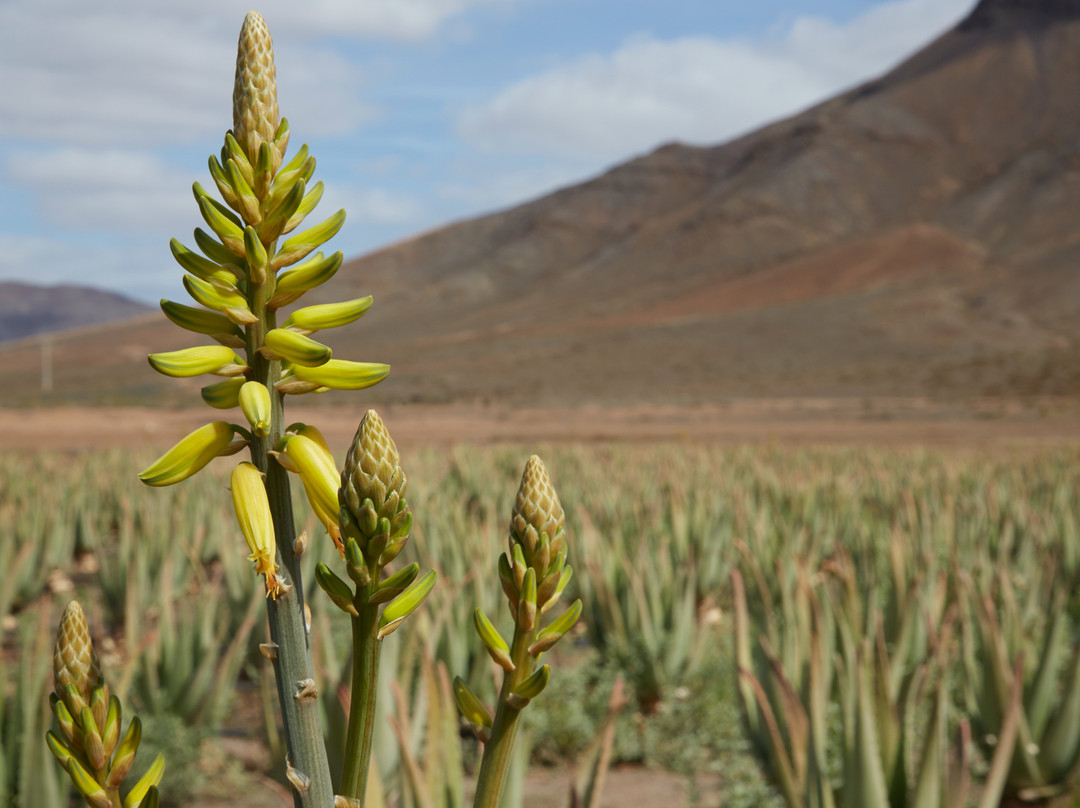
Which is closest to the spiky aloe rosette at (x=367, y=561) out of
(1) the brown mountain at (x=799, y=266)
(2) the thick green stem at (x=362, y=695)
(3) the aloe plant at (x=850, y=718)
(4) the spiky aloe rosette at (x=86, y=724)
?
(2) the thick green stem at (x=362, y=695)

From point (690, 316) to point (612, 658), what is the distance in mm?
59775

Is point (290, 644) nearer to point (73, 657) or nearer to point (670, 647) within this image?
point (73, 657)

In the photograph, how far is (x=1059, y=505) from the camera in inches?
232

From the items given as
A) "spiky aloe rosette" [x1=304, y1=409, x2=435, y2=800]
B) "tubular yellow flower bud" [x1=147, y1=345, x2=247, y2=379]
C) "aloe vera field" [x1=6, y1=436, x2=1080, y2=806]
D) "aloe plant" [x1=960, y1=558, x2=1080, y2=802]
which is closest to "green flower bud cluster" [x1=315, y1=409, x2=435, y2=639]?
"spiky aloe rosette" [x1=304, y1=409, x2=435, y2=800]

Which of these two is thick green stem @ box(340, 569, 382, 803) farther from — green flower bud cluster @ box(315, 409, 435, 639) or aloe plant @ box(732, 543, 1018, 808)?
aloe plant @ box(732, 543, 1018, 808)

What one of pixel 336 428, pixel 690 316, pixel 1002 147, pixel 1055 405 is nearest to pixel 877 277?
pixel 690 316

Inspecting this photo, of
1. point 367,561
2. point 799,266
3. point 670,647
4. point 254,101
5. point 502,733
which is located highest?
point 799,266

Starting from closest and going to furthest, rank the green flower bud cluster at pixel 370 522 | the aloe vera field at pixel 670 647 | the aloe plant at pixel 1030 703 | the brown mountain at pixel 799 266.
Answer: the green flower bud cluster at pixel 370 522
the aloe vera field at pixel 670 647
the aloe plant at pixel 1030 703
the brown mountain at pixel 799 266

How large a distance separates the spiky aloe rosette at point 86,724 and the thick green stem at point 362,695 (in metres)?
0.11

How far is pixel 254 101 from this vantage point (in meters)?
0.54

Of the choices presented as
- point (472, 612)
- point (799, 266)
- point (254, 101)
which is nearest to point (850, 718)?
point (472, 612)

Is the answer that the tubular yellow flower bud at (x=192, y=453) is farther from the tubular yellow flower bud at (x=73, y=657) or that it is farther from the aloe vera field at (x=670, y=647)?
the aloe vera field at (x=670, y=647)

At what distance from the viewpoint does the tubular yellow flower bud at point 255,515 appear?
50 cm

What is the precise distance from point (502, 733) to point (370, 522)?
0.51ft
